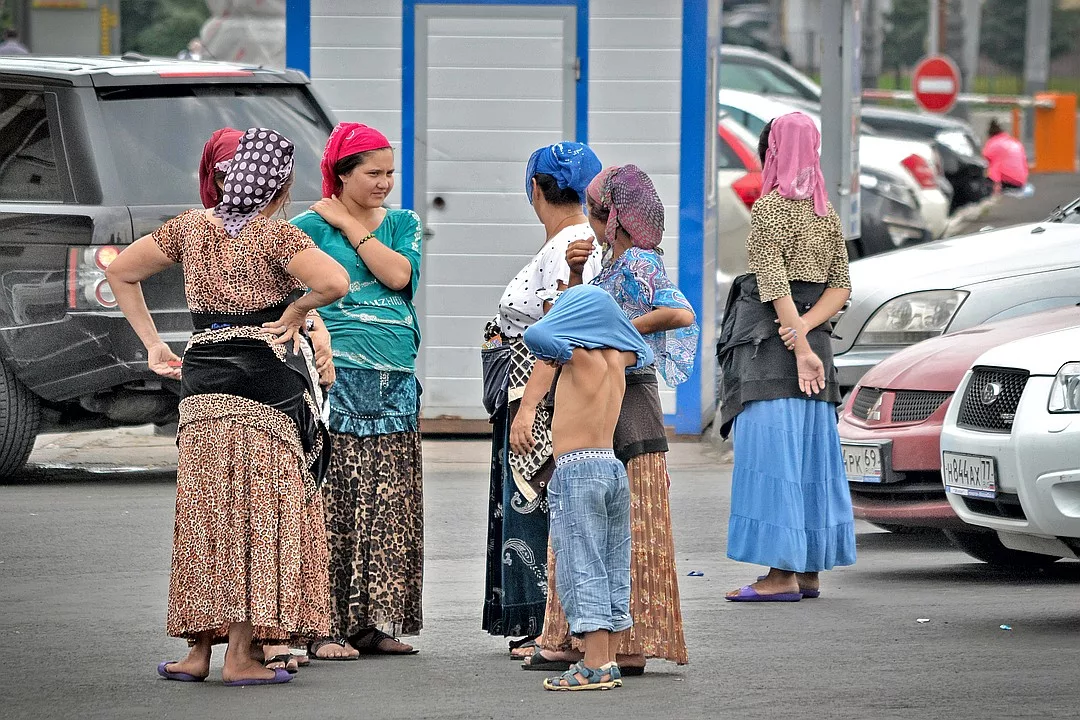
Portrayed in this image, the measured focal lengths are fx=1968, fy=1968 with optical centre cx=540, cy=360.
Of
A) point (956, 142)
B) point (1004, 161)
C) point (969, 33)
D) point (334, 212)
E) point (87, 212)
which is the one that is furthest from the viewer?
point (969, 33)

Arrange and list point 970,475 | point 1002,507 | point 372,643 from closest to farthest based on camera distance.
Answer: point 372,643, point 1002,507, point 970,475

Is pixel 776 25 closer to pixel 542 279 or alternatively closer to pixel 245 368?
pixel 542 279

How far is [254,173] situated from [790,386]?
2439 mm

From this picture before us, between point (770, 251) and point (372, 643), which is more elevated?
point (770, 251)

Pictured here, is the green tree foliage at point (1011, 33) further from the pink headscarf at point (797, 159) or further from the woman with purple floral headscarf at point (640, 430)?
the woman with purple floral headscarf at point (640, 430)

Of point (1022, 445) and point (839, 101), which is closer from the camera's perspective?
point (1022, 445)

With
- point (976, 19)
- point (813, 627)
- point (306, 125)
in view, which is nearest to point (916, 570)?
point (813, 627)

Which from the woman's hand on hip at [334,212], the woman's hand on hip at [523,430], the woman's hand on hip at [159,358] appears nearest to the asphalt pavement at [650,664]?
the woman's hand on hip at [523,430]

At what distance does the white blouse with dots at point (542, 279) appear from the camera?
6.04m

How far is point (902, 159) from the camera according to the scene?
18.4 m

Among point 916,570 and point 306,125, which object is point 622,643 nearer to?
point 916,570

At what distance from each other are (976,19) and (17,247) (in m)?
35.2

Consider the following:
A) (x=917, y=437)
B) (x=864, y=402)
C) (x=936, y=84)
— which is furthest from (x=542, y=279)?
(x=936, y=84)

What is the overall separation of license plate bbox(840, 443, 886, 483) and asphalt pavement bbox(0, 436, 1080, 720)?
387 millimetres
